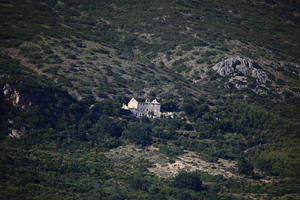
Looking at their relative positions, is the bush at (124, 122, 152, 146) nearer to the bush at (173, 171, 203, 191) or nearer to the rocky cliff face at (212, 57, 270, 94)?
the bush at (173, 171, 203, 191)

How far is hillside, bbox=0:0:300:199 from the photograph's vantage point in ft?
350

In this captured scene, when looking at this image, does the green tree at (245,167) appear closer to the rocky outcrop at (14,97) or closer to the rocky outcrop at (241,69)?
the rocky outcrop at (14,97)

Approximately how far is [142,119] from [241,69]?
36.6 meters

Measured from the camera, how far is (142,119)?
134625mm

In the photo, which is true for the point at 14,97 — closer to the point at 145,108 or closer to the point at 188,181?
the point at 145,108

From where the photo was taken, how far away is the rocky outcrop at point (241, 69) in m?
162

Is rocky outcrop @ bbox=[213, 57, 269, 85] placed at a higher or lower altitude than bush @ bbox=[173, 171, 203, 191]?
higher

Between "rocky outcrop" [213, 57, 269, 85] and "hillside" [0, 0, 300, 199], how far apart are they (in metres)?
0.24

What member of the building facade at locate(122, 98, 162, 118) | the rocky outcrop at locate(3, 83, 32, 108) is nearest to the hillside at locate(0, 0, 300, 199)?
the rocky outcrop at locate(3, 83, 32, 108)

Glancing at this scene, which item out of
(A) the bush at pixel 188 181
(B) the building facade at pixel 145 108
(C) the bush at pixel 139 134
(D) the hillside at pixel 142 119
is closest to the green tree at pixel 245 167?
(D) the hillside at pixel 142 119

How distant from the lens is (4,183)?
95812mm

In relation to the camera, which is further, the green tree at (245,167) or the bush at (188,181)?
the green tree at (245,167)

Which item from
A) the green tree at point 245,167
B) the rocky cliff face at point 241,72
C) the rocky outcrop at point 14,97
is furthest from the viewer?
the rocky cliff face at point 241,72

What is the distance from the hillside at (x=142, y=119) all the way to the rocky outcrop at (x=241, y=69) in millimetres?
240
